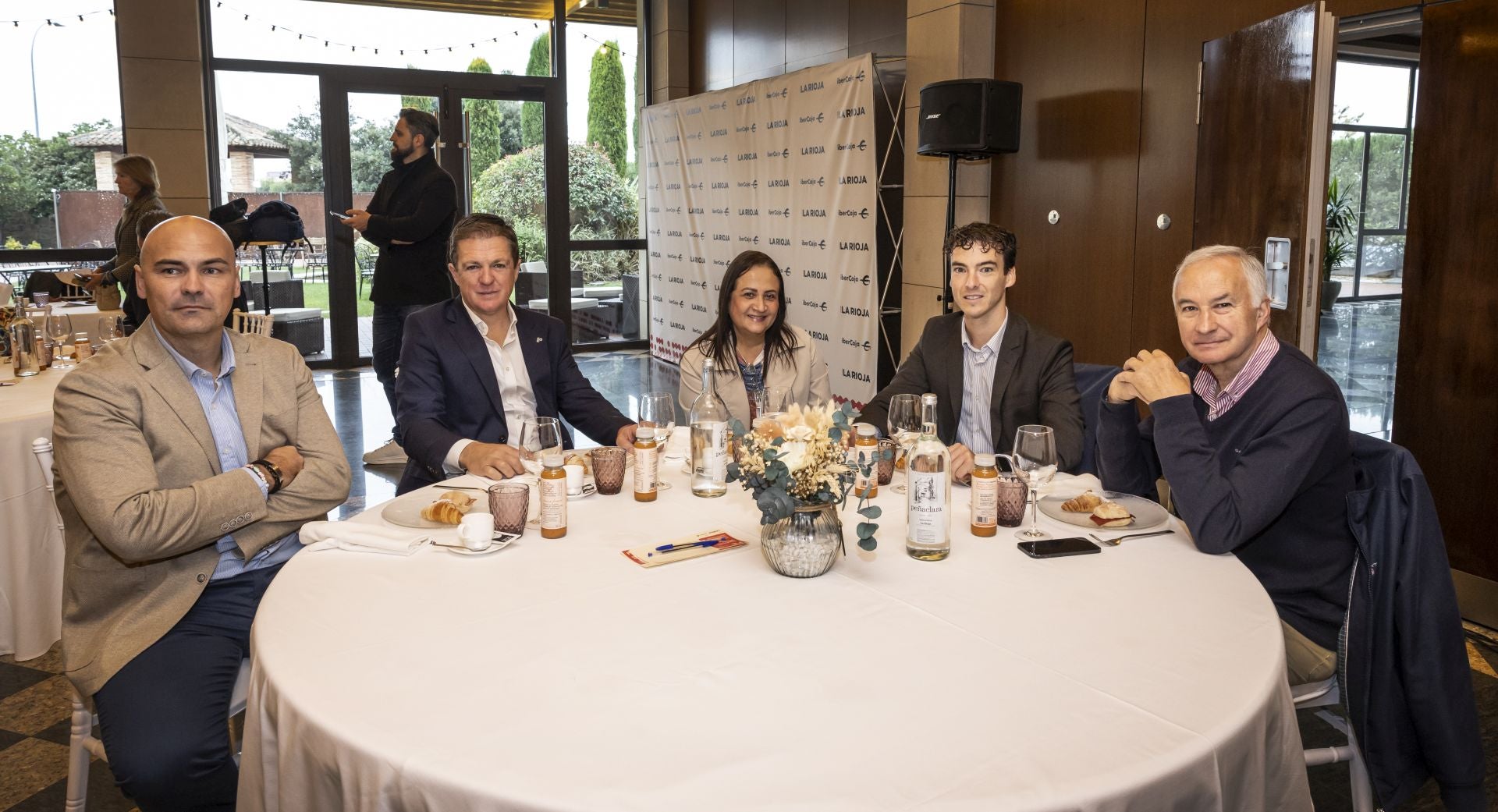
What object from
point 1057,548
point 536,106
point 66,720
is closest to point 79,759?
point 66,720

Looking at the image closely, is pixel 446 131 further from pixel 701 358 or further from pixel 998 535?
pixel 998 535

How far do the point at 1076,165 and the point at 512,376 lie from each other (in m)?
3.39

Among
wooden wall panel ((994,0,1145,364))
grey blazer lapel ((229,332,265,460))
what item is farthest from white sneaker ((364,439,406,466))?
wooden wall panel ((994,0,1145,364))

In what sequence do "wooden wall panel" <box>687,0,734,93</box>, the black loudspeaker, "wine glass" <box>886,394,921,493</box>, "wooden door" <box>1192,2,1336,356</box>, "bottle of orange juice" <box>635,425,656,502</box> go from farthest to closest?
1. "wooden wall panel" <box>687,0,734,93</box>
2. the black loudspeaker
3. "wooden door" <box>1192,2,1336,356</box>
4. "wine glass" <box>886,394,921,493</box>
5. "bottle of orange juice" <box>635,425,656,502</box>

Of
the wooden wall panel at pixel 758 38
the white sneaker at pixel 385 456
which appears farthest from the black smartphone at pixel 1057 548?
the wooden wall panel at pixel 758 38

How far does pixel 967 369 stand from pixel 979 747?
1.97m

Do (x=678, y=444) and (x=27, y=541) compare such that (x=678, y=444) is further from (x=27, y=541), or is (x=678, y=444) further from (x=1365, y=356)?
(x=1365, y=356)

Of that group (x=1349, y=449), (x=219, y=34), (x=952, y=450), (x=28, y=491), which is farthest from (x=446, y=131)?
(x=1349, y=449)

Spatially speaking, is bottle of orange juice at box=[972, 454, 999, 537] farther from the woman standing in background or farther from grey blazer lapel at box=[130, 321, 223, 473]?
the woman standing in background

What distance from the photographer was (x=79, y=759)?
220cm

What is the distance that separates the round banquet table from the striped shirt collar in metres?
0.46

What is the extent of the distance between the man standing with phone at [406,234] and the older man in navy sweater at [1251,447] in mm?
4614

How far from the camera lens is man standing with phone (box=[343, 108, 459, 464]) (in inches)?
235

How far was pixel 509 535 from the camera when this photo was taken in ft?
6.48
